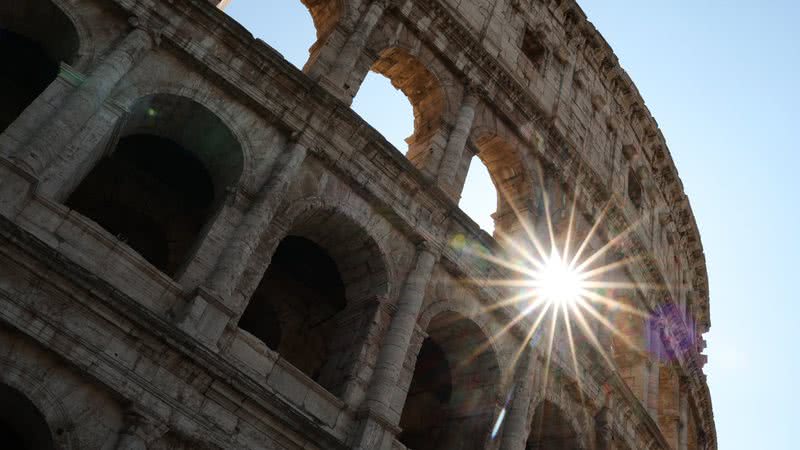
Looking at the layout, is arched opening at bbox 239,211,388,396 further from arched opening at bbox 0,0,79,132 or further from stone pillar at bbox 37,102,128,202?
arched opening at bbox 0,0,79,132

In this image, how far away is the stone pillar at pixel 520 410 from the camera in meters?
11.4

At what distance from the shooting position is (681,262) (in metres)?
22.5

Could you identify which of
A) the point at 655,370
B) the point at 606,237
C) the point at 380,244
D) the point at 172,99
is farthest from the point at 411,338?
the point at 655,370

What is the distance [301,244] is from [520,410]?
4267 mm

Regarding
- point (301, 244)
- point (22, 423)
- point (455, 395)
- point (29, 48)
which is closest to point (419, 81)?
point (301, 244)

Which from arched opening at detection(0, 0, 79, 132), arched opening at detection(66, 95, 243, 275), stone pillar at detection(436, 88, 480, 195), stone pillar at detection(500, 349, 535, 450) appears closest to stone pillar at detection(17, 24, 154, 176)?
arched opening at detection(0, 0, 79, 132)

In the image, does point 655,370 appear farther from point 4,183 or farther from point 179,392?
point 4,183

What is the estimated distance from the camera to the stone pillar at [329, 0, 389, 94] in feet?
39.3

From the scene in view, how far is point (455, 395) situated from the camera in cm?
1209

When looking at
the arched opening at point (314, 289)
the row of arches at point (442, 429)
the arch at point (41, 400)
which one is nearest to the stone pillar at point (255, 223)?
the arched opening at point (314, 289)

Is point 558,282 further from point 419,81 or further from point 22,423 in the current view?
point 22,423

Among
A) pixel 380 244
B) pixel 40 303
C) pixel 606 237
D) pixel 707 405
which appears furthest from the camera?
pixel 707 405

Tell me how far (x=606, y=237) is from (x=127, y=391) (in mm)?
11886

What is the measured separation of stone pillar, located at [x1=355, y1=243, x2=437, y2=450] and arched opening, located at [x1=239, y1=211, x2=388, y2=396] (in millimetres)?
439
